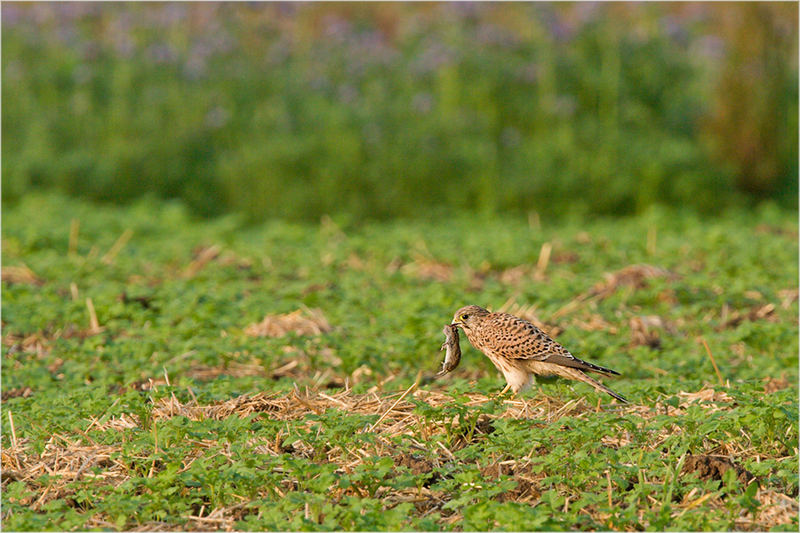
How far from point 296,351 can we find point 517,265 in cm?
355

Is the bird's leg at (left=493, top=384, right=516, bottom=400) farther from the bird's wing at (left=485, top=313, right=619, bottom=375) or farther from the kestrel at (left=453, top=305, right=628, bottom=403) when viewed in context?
the bird's wing at (left=485, top=313, right=619, bottom=375)

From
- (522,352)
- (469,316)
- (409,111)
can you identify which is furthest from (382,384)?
(409,111)

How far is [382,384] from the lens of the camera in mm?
6512

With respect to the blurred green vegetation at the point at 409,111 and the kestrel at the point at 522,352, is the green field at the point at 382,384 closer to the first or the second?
the kestrel at the point at 522,352

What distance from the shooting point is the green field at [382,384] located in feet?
15.7

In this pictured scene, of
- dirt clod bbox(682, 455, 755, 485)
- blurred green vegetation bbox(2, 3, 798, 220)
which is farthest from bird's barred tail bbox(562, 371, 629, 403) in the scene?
blurred green vegetation bbox(2, 3, 798, 220)

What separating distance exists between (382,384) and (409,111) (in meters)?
8.80

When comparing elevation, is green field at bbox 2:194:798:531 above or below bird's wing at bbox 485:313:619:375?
below

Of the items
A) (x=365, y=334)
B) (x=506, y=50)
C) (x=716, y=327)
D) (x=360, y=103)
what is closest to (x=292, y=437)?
(x=365, y=334)

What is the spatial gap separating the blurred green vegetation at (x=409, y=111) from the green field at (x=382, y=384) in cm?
188

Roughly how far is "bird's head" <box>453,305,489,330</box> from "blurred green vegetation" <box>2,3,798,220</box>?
7299mm

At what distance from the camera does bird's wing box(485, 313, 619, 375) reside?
5.80 metres

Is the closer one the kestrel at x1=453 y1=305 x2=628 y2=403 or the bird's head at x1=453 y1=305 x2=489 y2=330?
the kestrel at x1=453 y1=305 x2=628 y2=403

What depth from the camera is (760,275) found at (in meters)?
9.31
